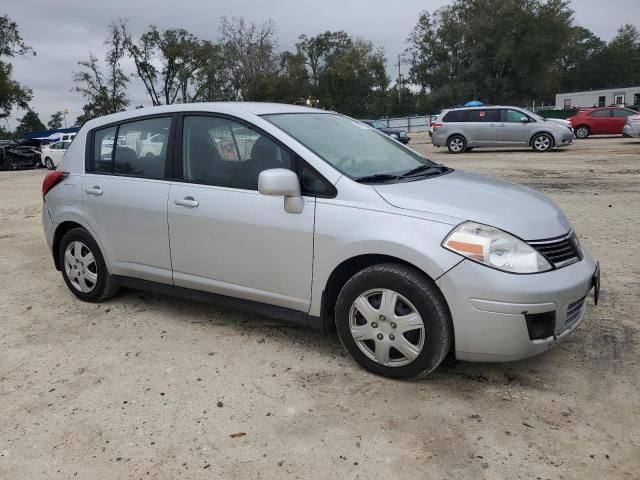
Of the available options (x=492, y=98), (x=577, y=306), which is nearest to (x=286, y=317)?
(x=577, y=306)

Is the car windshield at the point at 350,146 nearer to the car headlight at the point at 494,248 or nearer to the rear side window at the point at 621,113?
the car headlight at the point at 494,248

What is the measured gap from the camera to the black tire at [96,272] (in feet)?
15.4

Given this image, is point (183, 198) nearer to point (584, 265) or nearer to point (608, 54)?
point (584, 265)

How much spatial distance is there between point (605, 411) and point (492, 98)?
63024 mm

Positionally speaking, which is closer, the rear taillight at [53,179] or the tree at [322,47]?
the rear taillight at [53,179]

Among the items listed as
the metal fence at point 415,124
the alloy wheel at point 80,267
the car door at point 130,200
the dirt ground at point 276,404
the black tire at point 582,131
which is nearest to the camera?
the dirt ground at point 276,404

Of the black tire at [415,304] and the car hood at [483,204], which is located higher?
the car hood at [483,204]

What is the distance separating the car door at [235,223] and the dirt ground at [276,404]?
18.2 inches

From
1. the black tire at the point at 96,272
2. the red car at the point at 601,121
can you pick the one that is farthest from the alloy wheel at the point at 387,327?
the red car at the point at 601,121

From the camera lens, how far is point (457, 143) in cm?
2111

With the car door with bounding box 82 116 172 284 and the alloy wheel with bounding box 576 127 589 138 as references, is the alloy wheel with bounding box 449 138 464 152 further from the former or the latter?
the car door with bounding box 82 116 172 284

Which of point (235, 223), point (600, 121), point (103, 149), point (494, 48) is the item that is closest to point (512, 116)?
point (600, 121)

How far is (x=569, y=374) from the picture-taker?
3398 millimetres

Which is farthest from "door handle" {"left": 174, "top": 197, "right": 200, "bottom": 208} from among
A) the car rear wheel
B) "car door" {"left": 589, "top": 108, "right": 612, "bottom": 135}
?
the car rear wheel
